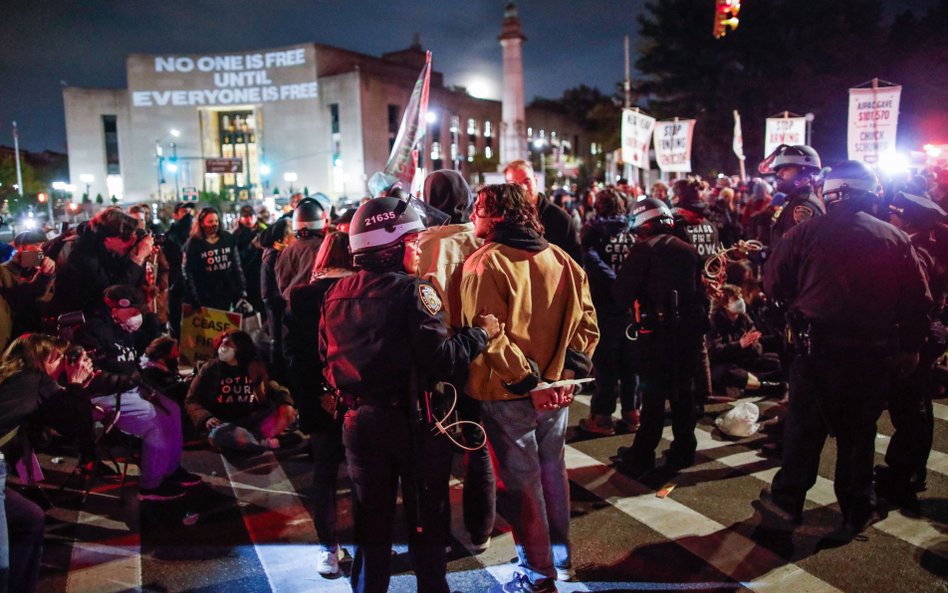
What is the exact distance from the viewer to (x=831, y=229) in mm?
4027

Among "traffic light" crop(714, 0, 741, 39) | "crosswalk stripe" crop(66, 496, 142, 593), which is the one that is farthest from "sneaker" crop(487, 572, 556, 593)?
"traffic light" crop(714, 0, 741, 39)

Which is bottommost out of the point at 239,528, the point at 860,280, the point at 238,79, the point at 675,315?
the point at 239,528

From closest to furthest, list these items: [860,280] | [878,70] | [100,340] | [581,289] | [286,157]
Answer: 1. [581,289]
2. [860,280]
3. [100,340]
4. [878,70]
5. [286,157]

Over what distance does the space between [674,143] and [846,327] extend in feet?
51.3

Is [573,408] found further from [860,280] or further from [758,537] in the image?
[860,280]

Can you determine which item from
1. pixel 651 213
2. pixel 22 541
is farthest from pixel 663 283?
pixel 22 541

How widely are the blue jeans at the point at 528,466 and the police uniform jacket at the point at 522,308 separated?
139 millimetres

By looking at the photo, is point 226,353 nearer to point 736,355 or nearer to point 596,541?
point 596,541

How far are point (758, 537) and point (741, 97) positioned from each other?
46.6m

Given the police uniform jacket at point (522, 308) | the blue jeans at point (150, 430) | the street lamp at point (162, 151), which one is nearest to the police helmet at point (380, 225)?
the police uniform jacket at point (522, 308)

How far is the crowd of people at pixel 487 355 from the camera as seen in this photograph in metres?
3.19

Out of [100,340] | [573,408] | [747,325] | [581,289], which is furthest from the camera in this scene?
[747,325]

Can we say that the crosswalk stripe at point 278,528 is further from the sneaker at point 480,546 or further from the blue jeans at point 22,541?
the blue jeans at point 22,541

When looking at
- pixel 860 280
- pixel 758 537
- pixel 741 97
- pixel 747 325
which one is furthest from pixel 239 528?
pixel 741 97
